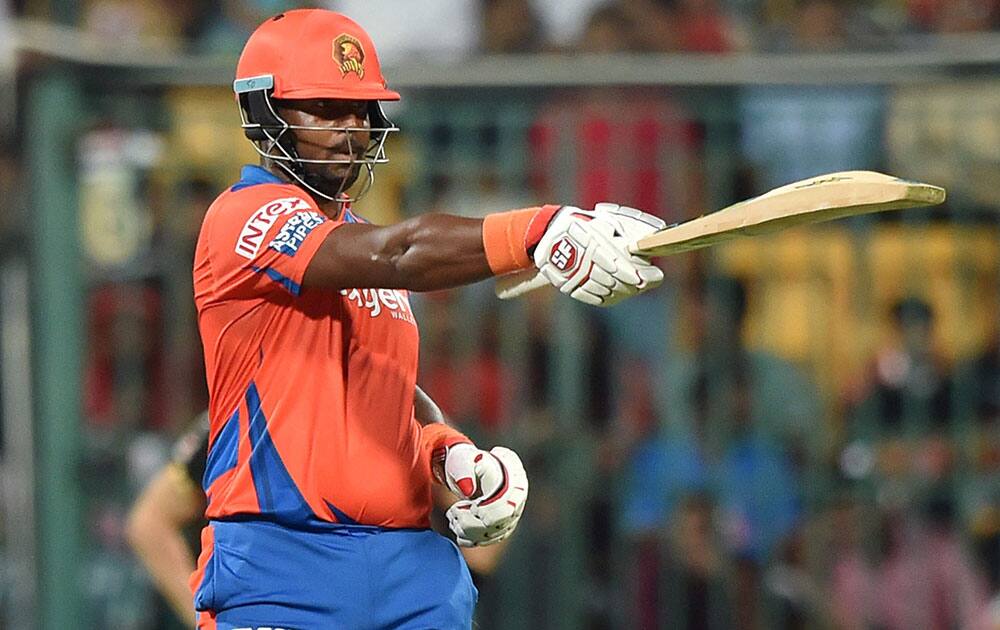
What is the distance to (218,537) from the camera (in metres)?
4.62

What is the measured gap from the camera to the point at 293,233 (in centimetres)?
437

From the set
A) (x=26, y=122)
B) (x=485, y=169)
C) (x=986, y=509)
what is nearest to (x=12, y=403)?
(x=26, y=122)

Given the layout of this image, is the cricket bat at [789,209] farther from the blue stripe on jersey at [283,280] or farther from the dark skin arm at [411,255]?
the blue stripe on jersey at [283,280]

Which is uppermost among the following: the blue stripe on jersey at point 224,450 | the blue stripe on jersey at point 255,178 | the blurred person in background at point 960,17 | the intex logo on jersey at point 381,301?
the blurred person in background at point 960,17

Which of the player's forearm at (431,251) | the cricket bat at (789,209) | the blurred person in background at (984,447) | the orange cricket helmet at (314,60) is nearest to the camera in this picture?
the cricket bat at (789,209)

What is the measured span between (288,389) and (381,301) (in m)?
0.38

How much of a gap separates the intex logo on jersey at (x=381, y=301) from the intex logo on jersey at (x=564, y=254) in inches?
27.6

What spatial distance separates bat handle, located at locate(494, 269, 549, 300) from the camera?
4.32 meters

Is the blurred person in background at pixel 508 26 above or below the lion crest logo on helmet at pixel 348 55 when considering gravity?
above

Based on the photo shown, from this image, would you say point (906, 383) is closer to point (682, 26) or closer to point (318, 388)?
point (682, 26)

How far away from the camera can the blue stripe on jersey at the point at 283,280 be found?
4.39 metres

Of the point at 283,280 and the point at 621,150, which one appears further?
the point at 621,150

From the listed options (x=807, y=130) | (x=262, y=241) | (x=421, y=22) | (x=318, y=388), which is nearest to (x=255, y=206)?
(x=262, y=241)

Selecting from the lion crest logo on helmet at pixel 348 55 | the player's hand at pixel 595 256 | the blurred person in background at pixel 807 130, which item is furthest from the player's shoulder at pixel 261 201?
the blurred person in background at pixel 807 130
